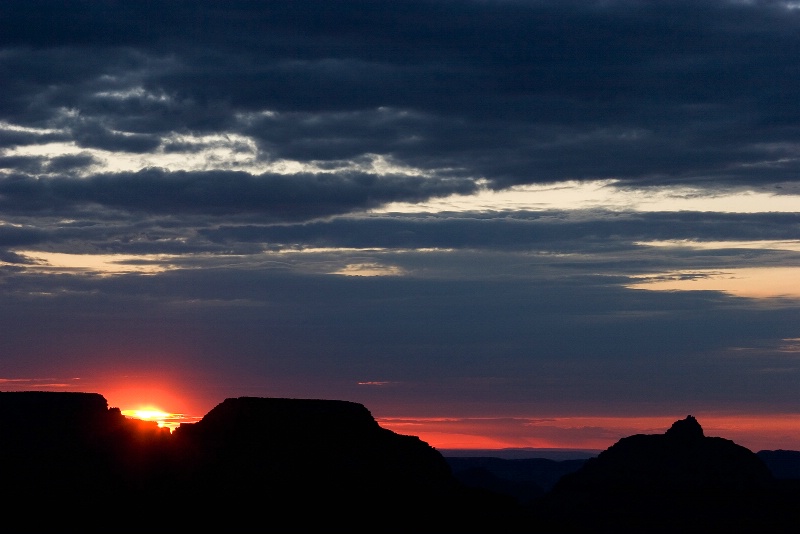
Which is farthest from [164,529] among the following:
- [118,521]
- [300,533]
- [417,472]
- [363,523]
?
[417,472]

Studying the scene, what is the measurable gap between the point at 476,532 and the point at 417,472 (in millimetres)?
15505

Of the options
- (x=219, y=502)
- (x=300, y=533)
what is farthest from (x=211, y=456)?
(x=300, y=533)

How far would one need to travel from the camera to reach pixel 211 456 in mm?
180625

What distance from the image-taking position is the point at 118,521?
163125mm

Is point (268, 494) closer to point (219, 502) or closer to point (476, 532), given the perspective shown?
point (219, 502)

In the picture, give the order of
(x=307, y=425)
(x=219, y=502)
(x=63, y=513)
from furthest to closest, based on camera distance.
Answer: (x=307, y=425) < (x=219, y=502) < (x=63, y=513)

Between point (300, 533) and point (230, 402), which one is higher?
point (230, 402)

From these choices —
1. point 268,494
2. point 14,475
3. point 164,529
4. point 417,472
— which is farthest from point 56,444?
point 417,472

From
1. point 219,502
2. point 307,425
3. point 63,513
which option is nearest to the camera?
point 63,513

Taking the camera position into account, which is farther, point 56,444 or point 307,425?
point 307,425

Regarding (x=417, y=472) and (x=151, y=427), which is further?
(x=417, y=472)

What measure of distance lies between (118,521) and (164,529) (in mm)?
5981

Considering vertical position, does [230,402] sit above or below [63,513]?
above

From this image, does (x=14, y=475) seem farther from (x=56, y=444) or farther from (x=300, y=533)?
(x=300, y=533)
